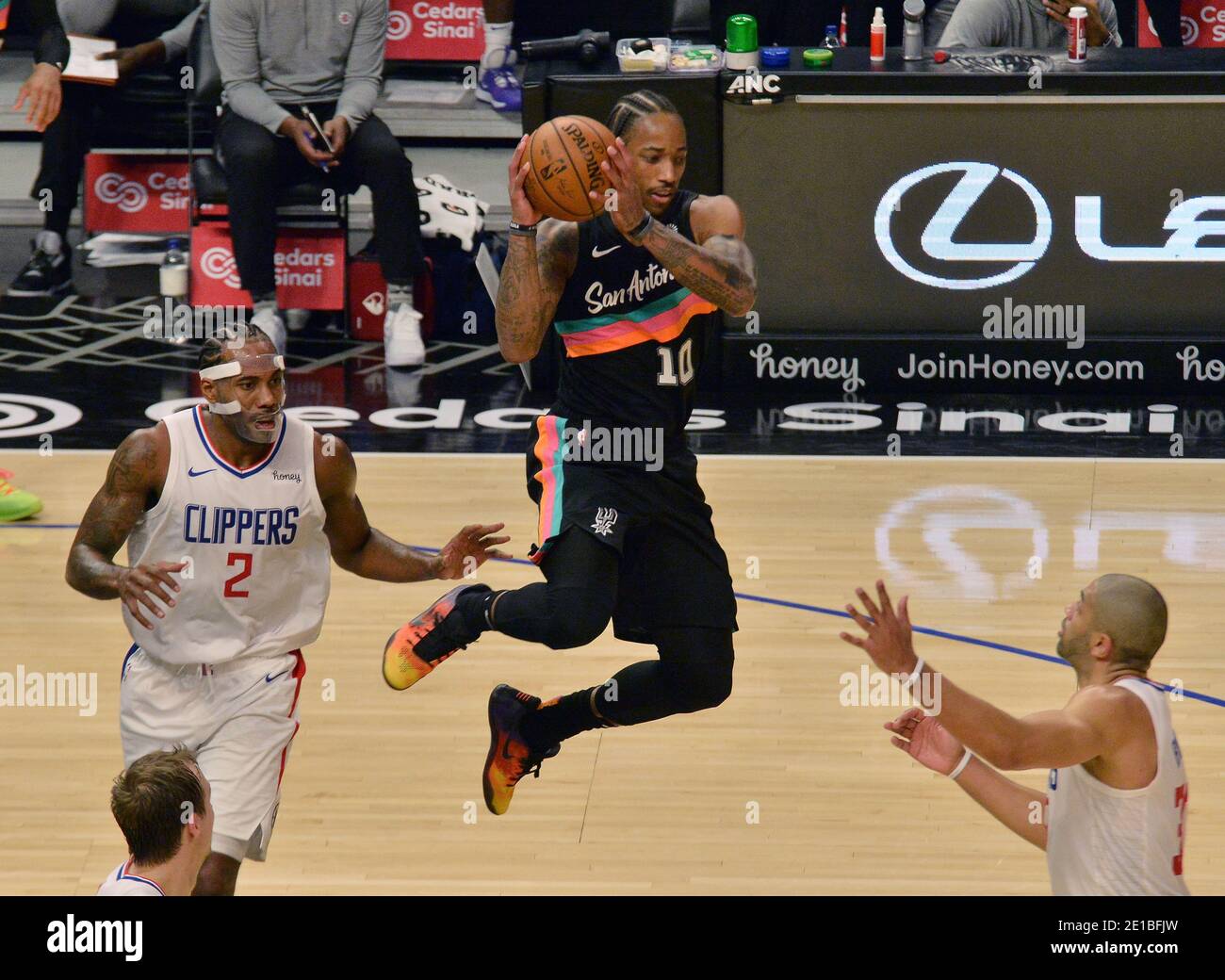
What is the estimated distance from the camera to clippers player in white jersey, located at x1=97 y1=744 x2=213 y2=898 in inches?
163

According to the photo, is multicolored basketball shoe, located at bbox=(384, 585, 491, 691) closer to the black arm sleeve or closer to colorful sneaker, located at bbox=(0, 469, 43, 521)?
colorful sneaker, located at bbox=(0, 469, 43, 521)

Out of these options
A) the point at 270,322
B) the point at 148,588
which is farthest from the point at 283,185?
the point at 148,588

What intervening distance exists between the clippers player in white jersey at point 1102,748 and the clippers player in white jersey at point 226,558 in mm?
1723

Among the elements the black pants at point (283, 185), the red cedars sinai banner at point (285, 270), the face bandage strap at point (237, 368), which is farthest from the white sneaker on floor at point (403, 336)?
the face bandage strap at point (237, 368)

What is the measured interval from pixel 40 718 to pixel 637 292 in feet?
8.98

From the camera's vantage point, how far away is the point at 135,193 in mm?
13477

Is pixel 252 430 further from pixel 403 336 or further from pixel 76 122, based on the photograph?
pixel 76 122

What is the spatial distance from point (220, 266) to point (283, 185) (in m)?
0.72

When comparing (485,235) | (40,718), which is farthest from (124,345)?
(40,718)

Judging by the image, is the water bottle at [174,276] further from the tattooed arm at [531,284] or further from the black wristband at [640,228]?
the black wristband at [640,228]

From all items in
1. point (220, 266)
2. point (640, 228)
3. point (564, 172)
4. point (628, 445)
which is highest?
point (564, 172)

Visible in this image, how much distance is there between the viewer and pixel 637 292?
6207mm

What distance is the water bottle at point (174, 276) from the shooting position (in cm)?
1234

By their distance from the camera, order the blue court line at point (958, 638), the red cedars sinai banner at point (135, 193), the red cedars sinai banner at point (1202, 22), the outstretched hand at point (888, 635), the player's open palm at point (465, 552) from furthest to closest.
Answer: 1. the red cedars sinai banner at point (135, 193)
2. the red cedars sinai banner at point (1202, 22)
3. the blue court line at point (958, 638)
4. the player's open palm at point (465, 552)
5. the outstretched hand at point (888, 635)
